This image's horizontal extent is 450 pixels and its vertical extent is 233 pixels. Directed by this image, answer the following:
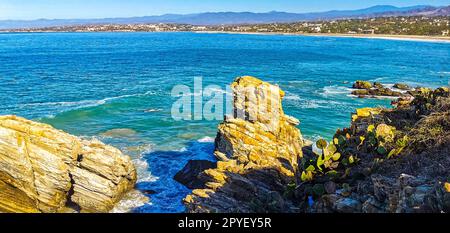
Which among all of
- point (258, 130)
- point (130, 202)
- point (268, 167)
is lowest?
point (130, 202)

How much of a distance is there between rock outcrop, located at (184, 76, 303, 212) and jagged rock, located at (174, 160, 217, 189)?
1.06 m

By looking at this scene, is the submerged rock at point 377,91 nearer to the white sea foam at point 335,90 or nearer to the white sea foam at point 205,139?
the white sea foam at point 335,90

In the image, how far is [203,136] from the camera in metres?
31.4

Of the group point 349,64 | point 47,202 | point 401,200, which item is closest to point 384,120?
point 401,200

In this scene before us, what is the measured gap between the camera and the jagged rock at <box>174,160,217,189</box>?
21.7 m

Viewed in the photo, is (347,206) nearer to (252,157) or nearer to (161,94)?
(252,157)

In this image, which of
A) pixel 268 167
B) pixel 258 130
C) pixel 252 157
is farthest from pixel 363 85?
pixel 268 167

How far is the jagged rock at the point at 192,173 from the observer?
2165 centimetres

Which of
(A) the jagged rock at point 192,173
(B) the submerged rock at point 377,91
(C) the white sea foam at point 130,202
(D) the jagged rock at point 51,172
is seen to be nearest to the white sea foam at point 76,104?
(A) the jagged rock at point 192,173

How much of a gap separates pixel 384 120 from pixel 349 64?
66.7 m

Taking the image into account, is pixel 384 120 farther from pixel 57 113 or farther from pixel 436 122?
pixel 57 113

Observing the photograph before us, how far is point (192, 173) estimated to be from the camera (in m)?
22.3

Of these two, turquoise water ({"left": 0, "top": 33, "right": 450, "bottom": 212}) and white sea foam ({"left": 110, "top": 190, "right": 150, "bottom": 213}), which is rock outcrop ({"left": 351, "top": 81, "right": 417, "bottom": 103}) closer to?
turquoise water ({"left": 0, "top": 33, "right": 450, "bottom": 212})

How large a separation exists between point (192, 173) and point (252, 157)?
13.8 feet
